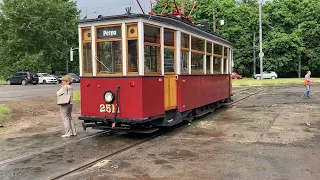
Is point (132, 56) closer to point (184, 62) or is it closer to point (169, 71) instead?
point (169, 71)

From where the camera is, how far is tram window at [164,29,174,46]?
949cm

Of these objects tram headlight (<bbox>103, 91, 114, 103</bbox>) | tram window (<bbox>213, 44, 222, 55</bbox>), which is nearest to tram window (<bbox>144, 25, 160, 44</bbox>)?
tram headlight (<bbox>103, 91, 114, 103</bbox>)

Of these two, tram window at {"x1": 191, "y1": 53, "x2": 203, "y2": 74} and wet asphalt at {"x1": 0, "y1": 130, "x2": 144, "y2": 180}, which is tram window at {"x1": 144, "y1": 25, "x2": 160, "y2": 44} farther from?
wet asphalt at {"x1": 0, "y1": 130, "x2": 144, "y2": 180}

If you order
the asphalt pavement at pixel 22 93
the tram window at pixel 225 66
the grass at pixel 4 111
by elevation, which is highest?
the tram window at pixel 225 66

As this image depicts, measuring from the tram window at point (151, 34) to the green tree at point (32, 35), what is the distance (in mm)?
43913

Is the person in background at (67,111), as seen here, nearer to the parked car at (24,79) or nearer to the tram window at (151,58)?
the tram window at (151,58)

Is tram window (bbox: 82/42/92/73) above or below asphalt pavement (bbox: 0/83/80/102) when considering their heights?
above

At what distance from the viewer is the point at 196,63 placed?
1142cm

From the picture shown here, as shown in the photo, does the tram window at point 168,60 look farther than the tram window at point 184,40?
No

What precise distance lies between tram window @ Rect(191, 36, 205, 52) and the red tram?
1.93 ft

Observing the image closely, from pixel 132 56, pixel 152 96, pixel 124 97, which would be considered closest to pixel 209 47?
pixel 152 96

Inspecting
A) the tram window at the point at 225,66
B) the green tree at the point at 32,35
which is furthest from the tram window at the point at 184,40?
the green tree at the point at 32,35

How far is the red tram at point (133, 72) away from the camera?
8.55 metres

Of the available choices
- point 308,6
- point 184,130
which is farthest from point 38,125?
point 308,6
